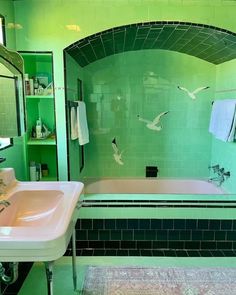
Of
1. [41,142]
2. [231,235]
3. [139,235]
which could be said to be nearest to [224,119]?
[231,235]

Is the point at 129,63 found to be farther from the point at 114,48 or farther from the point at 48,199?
the point at 48,199

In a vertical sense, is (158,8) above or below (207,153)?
above

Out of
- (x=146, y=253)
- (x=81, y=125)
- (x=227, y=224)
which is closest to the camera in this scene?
(x=146, y=253)

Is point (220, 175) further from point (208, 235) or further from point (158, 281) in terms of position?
point (158, 281)

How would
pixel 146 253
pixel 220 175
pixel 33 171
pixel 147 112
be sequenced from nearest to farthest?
pixel 146 253, pixel 33 171, pixel 220 175, pixel 147 112

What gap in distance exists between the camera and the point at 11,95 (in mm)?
2182

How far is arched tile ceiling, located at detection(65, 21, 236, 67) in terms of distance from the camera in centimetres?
263

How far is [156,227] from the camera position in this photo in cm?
273

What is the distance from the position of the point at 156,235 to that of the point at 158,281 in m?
0.59

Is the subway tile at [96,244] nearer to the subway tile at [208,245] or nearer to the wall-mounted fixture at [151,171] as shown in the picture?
the subway tile at [208,245]

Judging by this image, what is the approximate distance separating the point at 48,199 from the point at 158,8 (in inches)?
77.7

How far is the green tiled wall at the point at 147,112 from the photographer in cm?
352

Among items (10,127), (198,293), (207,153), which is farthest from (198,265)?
(10,127)

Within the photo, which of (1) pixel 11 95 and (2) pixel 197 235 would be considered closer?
(1) pixel 11 95
